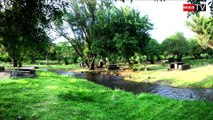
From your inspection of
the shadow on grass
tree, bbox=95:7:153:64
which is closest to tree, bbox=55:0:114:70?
tree, bbox=95:7:153:64

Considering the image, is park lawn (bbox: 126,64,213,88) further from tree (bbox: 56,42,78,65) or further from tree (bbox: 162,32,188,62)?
tree (bbox: 162,32,188,62)

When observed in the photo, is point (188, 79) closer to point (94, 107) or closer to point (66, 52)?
point (94, 107)

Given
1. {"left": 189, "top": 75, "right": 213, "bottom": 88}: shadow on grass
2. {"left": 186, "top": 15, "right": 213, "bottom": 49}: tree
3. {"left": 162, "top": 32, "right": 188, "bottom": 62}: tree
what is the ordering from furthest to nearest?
{"left": 162, "top": 32, "right": 188, "bottom": 62}: tree → {"left": 186, "top": 15, "right": 213, "bottom": 49}: tree → {"left": 189, "top": 75, "right": 213, "bottom": 88}: shadow on grass

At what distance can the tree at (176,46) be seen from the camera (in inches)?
3314

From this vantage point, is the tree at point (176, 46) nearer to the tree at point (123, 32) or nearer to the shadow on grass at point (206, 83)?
the tree at point (123, 32)

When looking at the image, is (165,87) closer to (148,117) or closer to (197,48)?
(148,117)

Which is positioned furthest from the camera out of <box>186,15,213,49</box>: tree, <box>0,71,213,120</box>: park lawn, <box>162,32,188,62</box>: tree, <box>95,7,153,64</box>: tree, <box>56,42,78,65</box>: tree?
<box>162,32,188,62</box>: tree

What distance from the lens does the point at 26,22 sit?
14961 mm

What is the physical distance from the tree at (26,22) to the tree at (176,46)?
71118mm

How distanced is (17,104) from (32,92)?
3918mm

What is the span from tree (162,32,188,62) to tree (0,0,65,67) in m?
71.1

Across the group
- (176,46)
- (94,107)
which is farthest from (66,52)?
(94,107)

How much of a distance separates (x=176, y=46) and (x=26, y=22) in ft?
242

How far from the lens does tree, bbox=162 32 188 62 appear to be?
276ft
